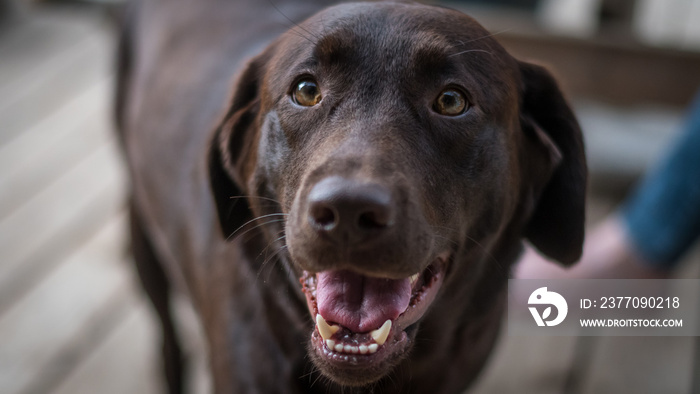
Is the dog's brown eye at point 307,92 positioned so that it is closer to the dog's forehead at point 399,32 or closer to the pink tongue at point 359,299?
the dog's forehead at point 399,32

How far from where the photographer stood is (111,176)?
12.6ft

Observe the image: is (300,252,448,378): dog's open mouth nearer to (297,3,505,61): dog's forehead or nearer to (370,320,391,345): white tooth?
(370,320,391,345): white tooth

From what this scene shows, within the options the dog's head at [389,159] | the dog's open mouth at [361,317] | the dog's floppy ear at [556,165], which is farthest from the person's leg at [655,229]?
the dog's open mouth at [361,317]

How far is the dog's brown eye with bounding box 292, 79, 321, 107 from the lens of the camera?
5.00ft

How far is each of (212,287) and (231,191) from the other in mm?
324

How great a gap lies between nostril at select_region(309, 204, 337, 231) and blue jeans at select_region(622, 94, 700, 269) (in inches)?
74.3

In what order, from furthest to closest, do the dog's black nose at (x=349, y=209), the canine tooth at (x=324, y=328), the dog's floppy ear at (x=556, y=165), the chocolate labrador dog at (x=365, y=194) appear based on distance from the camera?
the dog's floppy ear at (x=556, y=165)
the canine tooth at (x=324, y=328)
the chocolate labrador dog at (x=365, y=194)
the dog's black nose at (x=349, y=209)

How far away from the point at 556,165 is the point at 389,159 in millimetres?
609

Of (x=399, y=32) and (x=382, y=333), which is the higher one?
(x=399, y=32)

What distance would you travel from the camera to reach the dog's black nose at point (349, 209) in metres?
1.20

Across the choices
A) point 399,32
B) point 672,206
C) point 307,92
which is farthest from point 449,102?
point 672,206

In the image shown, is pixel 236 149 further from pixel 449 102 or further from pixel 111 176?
pixel 111 176

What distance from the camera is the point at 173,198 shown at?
7.62 ft

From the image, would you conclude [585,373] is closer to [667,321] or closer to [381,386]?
[667,321]
